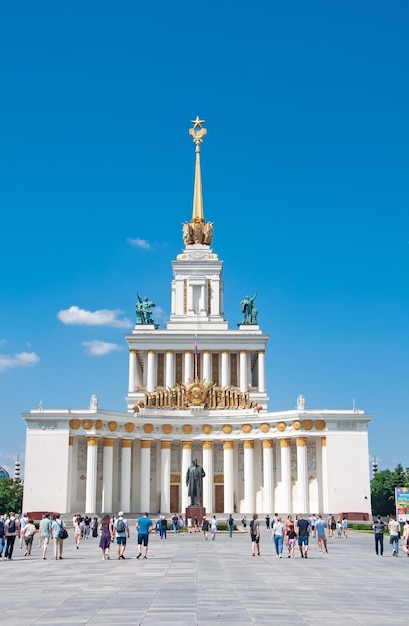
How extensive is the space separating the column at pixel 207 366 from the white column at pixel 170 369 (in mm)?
3291

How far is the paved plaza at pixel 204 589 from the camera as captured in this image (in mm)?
13523

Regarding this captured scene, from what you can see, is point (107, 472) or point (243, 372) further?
point (243, 372)

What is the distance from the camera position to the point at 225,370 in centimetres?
7894

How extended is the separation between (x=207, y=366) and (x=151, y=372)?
592 centimetres

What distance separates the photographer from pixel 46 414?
64688 mm

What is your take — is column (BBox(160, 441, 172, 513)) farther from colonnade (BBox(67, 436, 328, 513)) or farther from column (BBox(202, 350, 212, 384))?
column (BBox(202, 350, 212, 384))

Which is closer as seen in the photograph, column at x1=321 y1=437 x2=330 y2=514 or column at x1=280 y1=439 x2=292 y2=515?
column at x1=321 y1=437 x2=330 y2=514

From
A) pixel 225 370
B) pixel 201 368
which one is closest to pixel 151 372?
pixel 201 368

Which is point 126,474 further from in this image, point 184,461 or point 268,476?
point 268,476

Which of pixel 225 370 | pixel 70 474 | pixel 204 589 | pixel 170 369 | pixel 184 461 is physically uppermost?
pixel 170 369

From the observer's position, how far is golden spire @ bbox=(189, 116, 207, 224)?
3590 inches

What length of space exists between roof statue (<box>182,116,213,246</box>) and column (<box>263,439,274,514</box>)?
31032 millimetres

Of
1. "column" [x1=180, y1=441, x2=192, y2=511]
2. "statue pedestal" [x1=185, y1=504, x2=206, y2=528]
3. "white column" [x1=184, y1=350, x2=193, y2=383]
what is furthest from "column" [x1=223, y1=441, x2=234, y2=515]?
"statue pedestal" [x1=185, y1=504, x2=206, y2=528]

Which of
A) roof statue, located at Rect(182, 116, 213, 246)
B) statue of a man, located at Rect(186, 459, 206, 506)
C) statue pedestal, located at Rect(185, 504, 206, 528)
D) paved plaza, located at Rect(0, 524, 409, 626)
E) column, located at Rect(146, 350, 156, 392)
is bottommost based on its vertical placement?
paved plaza, located at Rect(0, 524, 409, 626)
